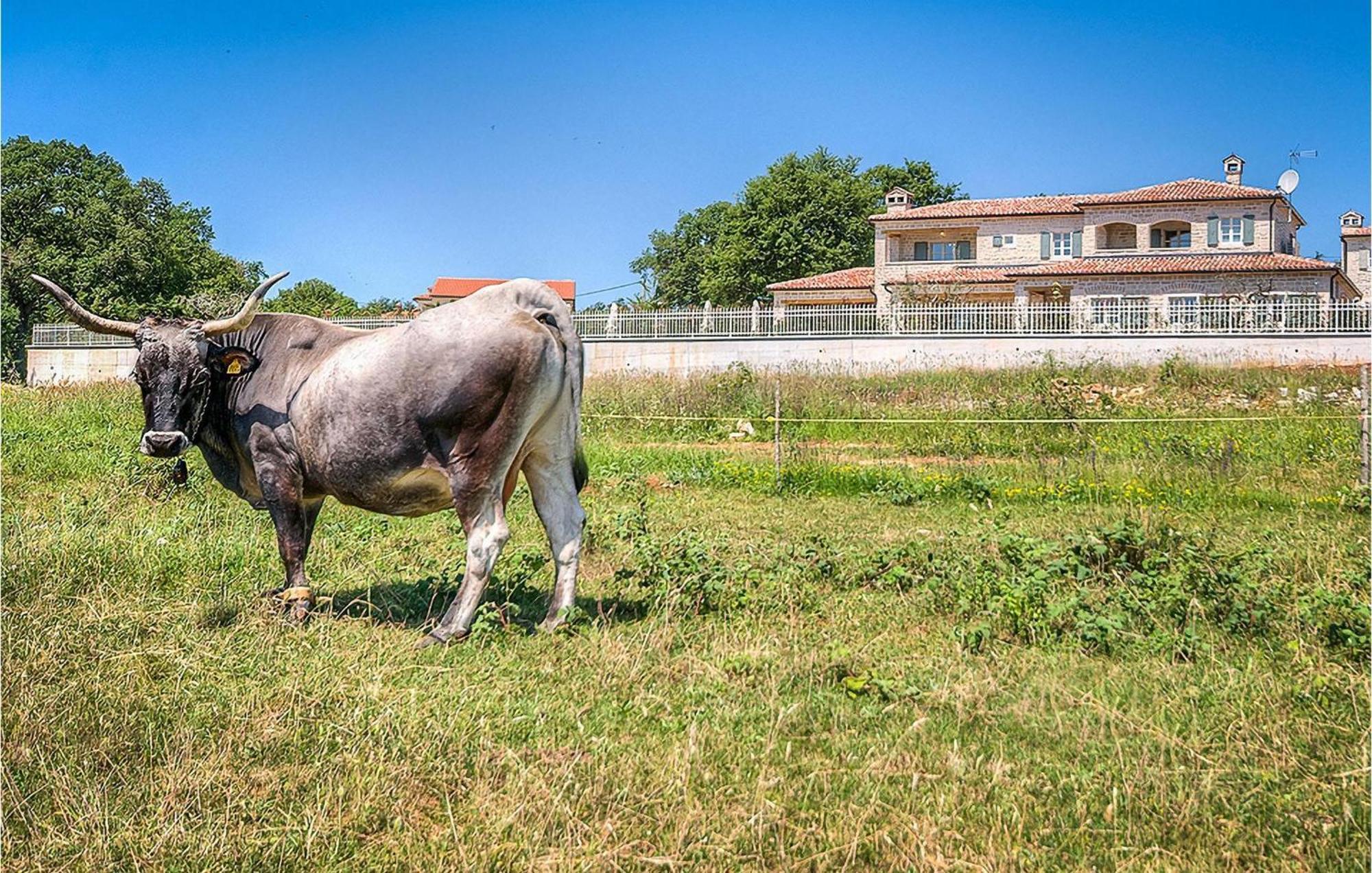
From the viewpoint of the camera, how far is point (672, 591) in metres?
6.30

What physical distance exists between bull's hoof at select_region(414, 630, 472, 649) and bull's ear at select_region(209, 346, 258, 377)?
6.60ft

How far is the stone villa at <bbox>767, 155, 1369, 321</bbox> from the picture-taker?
40500 mm

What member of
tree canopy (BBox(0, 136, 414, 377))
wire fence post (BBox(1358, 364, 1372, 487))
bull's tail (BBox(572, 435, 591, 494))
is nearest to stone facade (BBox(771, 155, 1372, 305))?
tree canopy (BBox(0, 136, 414, 377))

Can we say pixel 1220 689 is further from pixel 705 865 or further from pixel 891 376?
pixel 891 376

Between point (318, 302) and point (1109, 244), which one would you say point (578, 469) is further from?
point (318, 302)

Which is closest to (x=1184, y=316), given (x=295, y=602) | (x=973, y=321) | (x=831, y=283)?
(x=973, y=321)

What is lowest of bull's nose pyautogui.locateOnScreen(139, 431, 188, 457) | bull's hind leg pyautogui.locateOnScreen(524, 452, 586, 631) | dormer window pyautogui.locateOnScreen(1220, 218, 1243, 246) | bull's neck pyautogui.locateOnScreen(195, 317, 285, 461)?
bull's hind leg pyautogui.locateOnScreen(524, 452, 586, 631)

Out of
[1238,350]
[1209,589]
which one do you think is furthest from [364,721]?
[1238,350]

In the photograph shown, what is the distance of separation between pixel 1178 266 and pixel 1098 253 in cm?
490

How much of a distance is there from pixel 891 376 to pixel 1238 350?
11.8 meters

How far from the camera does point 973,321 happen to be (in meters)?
31.5

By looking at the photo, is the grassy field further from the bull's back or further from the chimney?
the chimney

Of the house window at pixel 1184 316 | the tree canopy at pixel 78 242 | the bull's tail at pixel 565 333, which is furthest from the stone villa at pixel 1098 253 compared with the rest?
the bull's tail at pixel 565 333

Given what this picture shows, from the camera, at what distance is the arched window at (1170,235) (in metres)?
44.8
